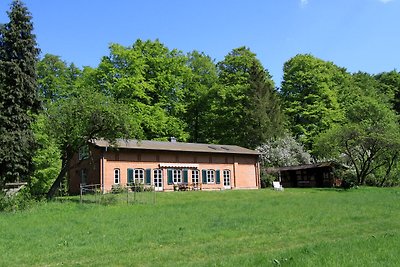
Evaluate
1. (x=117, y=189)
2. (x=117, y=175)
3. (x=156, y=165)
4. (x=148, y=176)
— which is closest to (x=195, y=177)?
(x=156, y=165)

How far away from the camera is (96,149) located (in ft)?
116

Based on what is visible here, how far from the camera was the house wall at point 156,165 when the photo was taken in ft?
113

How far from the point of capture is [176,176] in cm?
3791

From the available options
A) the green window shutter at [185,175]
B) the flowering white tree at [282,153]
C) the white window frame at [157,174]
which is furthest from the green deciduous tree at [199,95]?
the white window frame at [157,174]

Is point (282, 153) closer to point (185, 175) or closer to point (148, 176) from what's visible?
point (185, 175)

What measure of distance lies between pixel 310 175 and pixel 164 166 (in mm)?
19292

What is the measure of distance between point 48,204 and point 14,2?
14517mm

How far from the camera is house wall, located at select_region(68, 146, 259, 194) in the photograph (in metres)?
34.5

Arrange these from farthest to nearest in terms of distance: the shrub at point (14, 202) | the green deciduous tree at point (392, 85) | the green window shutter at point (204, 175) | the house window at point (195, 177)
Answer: the green deciduous tree at point (392, 85) < the green window shutter at point (204, 175) < the house window at point (195, 177) < the shrub at point (14, 202)

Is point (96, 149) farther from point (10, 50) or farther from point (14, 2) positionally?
point (14, 2)

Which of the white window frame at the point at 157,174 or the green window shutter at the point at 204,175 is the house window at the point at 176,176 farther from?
the green window shutter at the point at 204,175

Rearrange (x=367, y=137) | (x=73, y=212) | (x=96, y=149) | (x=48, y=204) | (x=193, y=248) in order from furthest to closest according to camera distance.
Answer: (x=367, y=137) < (x=96, y=149) < (x=48, y=204) < (x=73, y=212) < (x=193, y=248)

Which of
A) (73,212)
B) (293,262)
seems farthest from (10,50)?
(293,262)

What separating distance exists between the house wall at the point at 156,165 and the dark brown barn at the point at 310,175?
5987 mm
